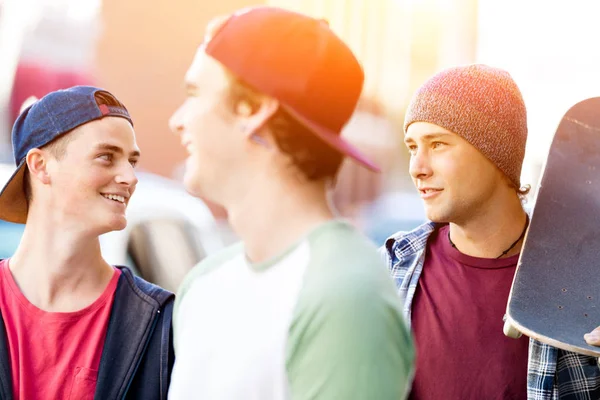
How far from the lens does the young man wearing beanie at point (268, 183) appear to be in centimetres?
92

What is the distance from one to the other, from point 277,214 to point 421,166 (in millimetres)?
929

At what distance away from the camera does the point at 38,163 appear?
1797 mm

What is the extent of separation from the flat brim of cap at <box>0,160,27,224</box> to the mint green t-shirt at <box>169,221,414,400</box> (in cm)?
98

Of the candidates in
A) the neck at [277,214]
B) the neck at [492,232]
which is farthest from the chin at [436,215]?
the neck at [277,214]

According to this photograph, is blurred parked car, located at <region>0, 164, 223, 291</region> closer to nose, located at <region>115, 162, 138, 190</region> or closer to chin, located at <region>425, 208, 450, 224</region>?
nose, located at <region>115, 162, 138, 190</region>

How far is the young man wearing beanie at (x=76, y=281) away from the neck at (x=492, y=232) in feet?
2.62

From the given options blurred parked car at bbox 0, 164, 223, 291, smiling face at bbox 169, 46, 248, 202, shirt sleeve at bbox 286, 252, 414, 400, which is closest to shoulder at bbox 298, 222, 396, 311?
shirt sleeve at bbox 286, 252, 414, 400

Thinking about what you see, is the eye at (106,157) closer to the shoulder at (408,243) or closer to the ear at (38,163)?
the ear at (38,163)

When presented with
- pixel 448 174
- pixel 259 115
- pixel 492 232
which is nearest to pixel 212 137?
pixel 259 115

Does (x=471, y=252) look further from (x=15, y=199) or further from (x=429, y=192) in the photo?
(x=15, y=199)

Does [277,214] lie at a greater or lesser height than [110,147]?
greater

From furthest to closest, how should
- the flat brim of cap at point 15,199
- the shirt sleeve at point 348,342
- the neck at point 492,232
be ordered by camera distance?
the neck at point 492,232
the flat brim of cap at point 15,199
the shirt sleeve at point 348,342

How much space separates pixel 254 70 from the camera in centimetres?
98

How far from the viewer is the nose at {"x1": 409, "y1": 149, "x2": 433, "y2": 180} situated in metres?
1.86
